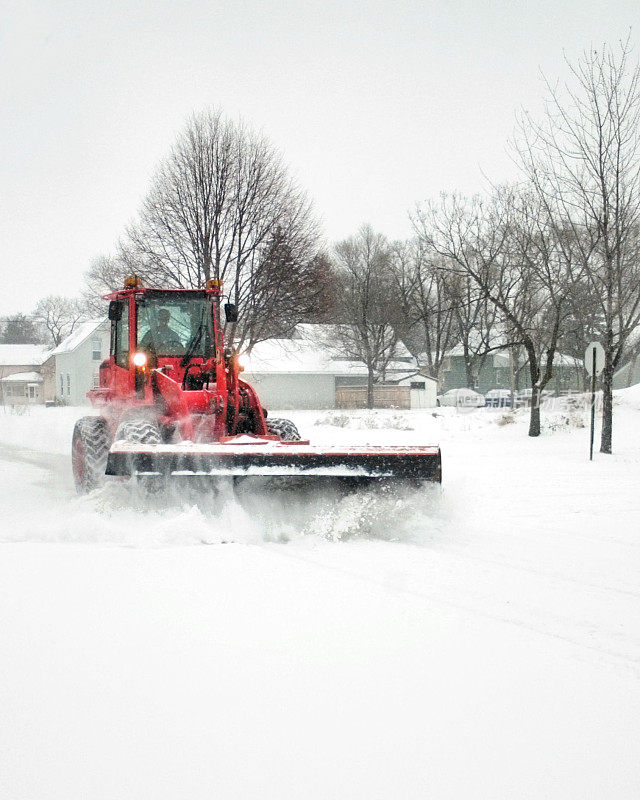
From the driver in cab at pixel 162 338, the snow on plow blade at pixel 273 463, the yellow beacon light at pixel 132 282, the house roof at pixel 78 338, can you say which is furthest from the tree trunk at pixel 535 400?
the house roof at pixel 78 338

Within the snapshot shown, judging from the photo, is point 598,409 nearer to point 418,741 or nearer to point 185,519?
point 185,519

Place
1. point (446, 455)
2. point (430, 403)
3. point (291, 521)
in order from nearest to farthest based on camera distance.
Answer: point (291, 521), point (446, 455), point (430, 403)

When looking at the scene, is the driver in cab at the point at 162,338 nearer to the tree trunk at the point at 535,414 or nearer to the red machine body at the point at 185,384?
the red machine body at the point at 185,384

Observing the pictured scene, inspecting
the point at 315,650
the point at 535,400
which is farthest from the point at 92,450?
the point at 535,400

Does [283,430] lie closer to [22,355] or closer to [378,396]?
[378,396]

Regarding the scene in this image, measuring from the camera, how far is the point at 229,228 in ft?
76.7

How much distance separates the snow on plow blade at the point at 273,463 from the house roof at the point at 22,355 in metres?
68.5

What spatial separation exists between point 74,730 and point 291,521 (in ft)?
13.9

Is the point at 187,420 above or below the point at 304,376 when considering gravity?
below

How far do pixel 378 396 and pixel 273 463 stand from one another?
1683 inches

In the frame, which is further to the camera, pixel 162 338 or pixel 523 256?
pixel 523 256

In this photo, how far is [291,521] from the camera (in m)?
7.39

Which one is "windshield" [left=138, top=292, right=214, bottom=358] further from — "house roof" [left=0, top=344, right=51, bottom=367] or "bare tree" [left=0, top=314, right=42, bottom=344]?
"bare tree" [left=0, top=314, right=42, bottom=344]

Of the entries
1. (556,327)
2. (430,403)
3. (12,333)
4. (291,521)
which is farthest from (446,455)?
(12,333)
